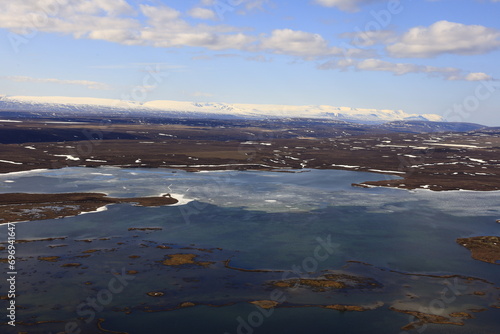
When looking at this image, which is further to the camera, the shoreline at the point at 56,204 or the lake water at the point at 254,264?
the shoreline at the point at 56,204

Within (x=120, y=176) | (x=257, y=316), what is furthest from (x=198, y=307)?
(x=120, y=176)

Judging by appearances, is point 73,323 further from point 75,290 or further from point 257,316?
A: point 257,316

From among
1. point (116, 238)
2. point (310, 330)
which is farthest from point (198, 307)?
point (116, 238)

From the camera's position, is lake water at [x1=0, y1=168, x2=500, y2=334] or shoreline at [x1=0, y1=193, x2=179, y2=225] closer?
lake water at [x1=0, y1=168, x2=500, y2=334]

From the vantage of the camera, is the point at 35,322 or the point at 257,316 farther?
the point at 257,316

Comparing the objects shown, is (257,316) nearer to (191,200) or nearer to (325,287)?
(325,287)

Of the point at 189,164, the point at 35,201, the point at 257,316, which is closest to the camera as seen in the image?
the point at 257,316

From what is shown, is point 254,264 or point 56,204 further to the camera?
point 56,204

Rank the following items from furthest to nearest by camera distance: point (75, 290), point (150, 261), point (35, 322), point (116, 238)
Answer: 1. point (116, 238)
2. point (150, 261)
3. point (75, 290)
4. point (35, 322)
